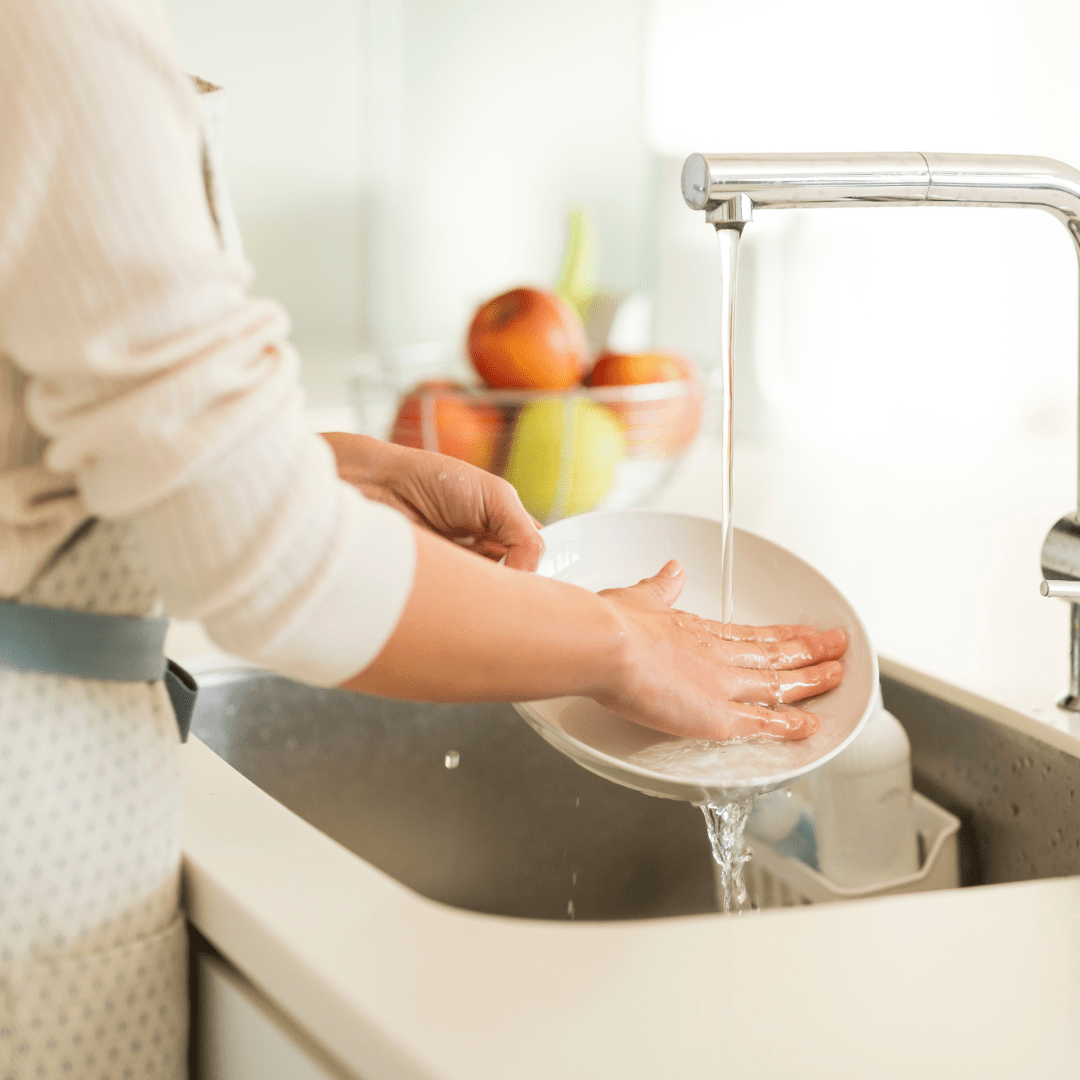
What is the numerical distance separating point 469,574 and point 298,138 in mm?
1572

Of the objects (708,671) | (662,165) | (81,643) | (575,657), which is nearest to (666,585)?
(708,671)

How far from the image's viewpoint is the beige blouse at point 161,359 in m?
0.36

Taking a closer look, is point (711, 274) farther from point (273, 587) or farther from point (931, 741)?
point (273, 587)

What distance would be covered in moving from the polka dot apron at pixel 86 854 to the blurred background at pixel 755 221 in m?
0.68

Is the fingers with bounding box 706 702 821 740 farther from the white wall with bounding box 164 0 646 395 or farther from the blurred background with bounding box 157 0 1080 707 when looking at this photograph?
the white wall with bounding box 164 0 646 395

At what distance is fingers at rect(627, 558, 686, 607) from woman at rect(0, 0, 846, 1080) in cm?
11

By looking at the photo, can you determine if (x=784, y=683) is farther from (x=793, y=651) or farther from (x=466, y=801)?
(x=466, y=801)

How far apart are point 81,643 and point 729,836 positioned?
0.35m

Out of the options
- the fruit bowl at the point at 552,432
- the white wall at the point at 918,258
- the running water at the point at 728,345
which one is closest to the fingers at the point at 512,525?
the running water at the point at 728,345

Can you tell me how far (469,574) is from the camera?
1.47ft

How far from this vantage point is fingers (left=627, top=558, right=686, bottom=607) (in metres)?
0.67

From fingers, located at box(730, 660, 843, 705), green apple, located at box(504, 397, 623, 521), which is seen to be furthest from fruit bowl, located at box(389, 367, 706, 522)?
fingers, located at box(730, 660, 843, 705)

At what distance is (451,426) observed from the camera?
1067 mm

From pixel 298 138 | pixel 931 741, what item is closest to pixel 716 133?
pixel 298 138
